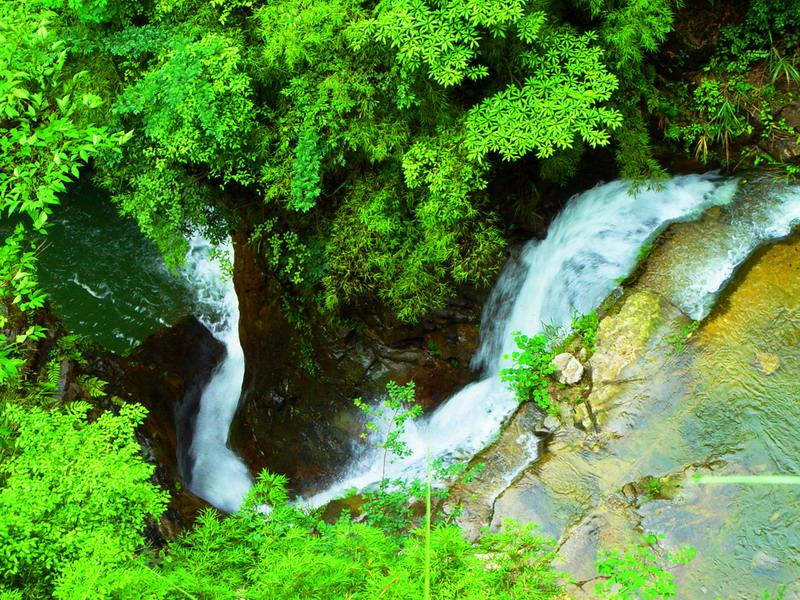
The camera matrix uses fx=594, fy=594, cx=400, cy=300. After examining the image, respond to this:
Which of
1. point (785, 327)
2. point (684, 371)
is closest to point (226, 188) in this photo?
point (684, 371)

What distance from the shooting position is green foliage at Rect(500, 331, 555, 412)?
595cm

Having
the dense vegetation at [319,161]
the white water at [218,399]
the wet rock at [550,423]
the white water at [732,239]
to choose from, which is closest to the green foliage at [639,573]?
the dense vegetation at [319,161]

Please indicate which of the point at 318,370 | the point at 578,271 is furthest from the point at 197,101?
the point at 578,271

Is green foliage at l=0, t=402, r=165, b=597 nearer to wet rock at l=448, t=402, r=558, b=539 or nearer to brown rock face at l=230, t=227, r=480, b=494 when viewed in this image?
wet rock at l=448, t=402, r=558, b=539

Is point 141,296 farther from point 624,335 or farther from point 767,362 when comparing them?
Result: point 767,362

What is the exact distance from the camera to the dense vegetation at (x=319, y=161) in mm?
3658

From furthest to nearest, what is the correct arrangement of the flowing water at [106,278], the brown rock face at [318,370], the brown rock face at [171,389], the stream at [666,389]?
the flowing water at [106,278] → the brown rock face at [318,370] → the brown rock face at [171,389] → the stream at [666,389]

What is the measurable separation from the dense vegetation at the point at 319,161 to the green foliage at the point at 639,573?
0.10 feet

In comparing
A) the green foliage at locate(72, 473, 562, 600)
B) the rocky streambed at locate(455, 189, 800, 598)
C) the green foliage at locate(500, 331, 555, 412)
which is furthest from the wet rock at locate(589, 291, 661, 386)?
the green foliage at locate(72, 473, 562, 600)

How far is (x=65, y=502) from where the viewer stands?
3.72 metres

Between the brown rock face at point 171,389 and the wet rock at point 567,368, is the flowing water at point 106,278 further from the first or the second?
the wet rock at point 567,368

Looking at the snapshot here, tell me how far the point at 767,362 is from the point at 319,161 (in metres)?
4.57

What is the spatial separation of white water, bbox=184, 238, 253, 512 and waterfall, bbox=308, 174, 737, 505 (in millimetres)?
2562

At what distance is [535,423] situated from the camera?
19.2 feet
